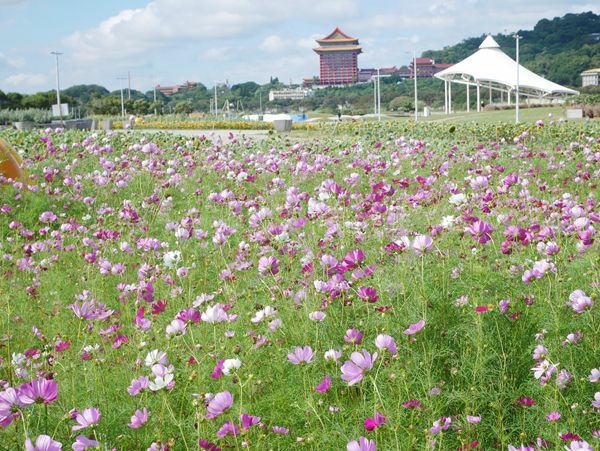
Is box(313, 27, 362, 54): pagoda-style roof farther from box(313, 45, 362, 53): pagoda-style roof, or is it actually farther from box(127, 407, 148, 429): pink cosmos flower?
box(127, 407, 148, 429): pink cosmos flower

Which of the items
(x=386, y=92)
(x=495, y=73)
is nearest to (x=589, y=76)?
(x=386, y=92)

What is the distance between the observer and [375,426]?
69.6 inches

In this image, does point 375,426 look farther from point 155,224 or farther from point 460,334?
point 155,224

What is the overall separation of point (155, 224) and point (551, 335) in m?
4.13

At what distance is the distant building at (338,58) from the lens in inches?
4478

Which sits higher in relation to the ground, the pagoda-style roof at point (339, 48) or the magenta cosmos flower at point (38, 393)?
the pagoda-style roof at point (339, 48)

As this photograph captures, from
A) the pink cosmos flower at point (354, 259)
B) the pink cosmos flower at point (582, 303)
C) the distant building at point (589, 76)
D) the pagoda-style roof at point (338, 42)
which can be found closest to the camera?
the pink cosmos flower at point (582, 303)

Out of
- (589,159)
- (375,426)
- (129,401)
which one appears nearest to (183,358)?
(129,401)

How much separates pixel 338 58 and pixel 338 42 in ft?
9.04

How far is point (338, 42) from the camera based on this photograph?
376 feet

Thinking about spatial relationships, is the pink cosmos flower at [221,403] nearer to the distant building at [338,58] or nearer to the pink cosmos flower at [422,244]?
the pink cosmos flower at [422,244]

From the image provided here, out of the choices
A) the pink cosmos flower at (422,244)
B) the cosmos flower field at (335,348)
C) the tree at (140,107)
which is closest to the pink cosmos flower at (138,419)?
the cosmos flower field at (335,348)

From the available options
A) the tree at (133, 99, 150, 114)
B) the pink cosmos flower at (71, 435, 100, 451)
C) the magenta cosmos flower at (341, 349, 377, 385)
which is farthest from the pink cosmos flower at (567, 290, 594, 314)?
the tree at (133, 99, 150, 114)

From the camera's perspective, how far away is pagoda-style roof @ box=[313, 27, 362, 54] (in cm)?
11331
